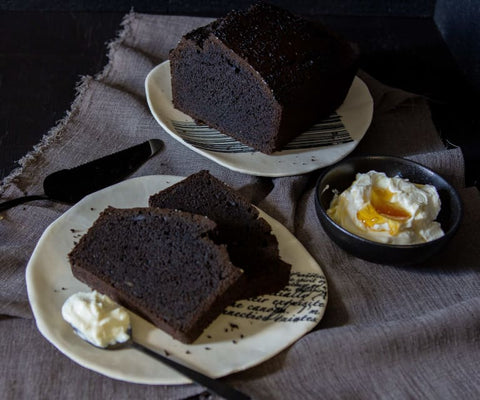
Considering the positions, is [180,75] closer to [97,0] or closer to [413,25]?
[97,0]

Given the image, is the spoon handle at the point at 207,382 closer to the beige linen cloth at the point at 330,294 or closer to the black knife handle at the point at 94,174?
the beige linen cloth at the point at 330,294

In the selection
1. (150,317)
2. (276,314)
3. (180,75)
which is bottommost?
(276,314)

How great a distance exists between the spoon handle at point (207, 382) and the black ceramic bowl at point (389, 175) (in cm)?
69

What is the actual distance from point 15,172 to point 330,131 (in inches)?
53.1

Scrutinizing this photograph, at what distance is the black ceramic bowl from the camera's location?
212cm

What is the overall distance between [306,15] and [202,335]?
252cm

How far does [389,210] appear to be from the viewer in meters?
2.21

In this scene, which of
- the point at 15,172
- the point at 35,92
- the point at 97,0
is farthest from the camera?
the point at 97,0

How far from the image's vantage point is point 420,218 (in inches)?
84.8

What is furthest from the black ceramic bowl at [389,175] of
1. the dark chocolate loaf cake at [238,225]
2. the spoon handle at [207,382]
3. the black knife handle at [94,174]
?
the black knife handle at [94,174]

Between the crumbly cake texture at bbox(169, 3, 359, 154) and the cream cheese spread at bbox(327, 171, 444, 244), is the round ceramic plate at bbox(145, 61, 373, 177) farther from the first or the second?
the cream cheese spread at bbox(327, 171, 444, 244)

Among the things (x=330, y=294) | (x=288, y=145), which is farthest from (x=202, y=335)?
(x=288, y=145)

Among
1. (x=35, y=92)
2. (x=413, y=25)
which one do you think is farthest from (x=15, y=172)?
(x=413, y=25)

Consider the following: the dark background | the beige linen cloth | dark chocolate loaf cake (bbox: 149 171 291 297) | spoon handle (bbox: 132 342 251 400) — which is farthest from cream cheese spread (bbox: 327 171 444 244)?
spoon handle (bbox: 132 342 251 400)
